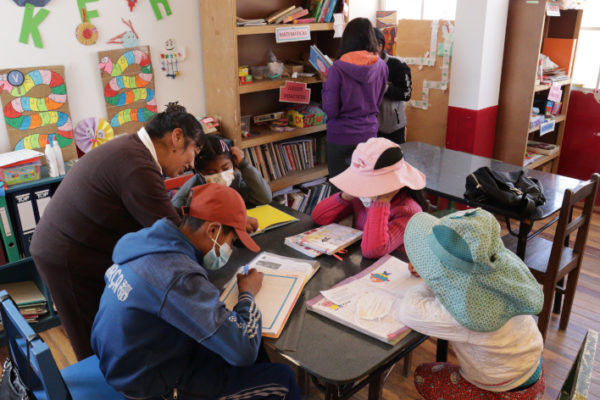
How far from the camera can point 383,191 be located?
2010 mm

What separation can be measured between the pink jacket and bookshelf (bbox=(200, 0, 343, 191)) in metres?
1.34

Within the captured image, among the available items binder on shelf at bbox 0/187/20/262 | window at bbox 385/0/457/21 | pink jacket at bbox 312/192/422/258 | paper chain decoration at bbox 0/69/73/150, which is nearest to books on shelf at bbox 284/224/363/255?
pink jacket at bbox 312/192/422/258

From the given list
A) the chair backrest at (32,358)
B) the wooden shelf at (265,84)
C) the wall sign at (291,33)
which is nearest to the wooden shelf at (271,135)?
the wooden shelf at (265,84)

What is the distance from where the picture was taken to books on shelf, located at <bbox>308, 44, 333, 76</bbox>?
145 inches

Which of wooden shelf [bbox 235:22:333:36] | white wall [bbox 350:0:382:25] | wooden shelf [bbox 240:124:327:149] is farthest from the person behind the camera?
white wall [bbox 350:0:382:25]

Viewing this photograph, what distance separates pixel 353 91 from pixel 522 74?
1.58 m

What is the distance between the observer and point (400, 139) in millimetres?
3918

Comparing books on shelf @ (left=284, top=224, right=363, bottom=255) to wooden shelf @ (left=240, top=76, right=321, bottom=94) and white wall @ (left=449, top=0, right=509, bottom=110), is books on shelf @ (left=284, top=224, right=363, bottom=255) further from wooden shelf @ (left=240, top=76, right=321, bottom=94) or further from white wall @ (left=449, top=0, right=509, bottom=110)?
white wall @ (left=449, top=0, right=509, bottom=110)

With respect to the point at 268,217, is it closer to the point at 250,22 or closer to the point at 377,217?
the point at 377,217

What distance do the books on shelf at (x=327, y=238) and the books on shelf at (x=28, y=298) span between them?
1.64 m

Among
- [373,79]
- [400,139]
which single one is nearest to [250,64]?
[373,79]

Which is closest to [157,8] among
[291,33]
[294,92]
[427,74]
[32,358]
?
[291,33]

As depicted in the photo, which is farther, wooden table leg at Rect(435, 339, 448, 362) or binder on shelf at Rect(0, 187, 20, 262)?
binder on shelf at Rect(0, 187, 20, 262)

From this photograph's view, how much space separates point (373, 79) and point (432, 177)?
0.85 meters
